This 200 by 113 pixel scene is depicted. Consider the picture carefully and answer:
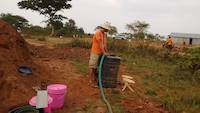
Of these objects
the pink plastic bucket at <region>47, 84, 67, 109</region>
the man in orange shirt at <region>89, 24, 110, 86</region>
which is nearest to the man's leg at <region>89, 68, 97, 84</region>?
the man in orange shirt at <region>89, 24, 110, 86</region>

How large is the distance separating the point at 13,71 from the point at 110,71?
2.12 meters

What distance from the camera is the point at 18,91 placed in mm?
5672

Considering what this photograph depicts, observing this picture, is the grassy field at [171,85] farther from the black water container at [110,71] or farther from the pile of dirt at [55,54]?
the pile of dirt at [55,54]

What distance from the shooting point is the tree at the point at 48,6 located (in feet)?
98.5

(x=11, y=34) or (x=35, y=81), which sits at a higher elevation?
(x=11, y=34)

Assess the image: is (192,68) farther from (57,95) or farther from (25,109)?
(25,109)

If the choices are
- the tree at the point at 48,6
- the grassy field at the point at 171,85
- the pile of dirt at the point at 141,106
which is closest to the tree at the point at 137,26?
the tree at the point at 48,6

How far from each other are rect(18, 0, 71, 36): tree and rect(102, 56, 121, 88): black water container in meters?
23.3

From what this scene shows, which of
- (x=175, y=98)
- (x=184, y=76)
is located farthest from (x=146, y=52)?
(x=175, y=98)

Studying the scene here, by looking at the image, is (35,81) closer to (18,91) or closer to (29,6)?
(18,91)

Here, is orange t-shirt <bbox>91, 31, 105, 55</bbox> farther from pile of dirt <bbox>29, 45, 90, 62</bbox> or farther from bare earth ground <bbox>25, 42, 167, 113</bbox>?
pile of dirt <bbox>29, 45, 90, 62</bbox>

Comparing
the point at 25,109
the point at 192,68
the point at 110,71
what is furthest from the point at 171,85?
the point at 25,109

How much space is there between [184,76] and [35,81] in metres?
5.62

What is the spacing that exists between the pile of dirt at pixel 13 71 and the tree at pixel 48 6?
22.9 meters
